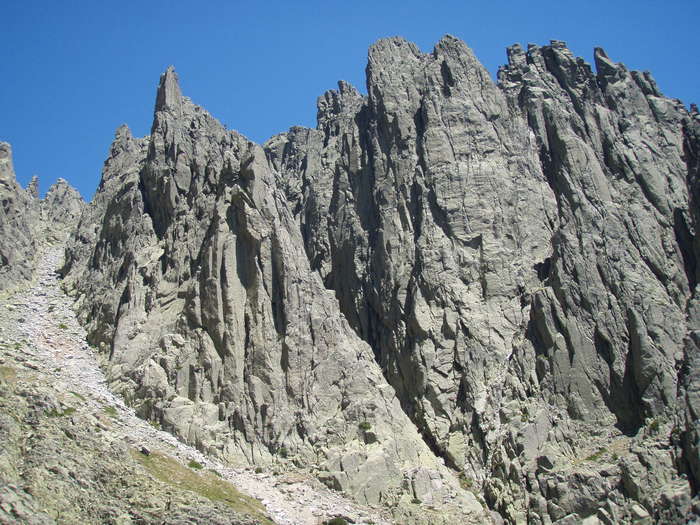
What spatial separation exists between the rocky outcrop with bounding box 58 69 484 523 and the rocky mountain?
8.9 inches

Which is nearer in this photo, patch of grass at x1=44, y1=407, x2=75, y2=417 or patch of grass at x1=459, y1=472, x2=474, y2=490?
patch of grass at x1=44, y1=407, x2=75, y2=417

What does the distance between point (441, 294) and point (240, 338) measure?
2198 centimetres

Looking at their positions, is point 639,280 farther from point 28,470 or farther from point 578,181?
point 28,470

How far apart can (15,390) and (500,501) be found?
133 feet

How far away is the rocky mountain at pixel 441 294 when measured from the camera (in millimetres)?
65938

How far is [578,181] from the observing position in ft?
279

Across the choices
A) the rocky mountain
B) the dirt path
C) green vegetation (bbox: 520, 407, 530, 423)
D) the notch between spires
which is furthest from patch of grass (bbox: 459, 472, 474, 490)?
the notch between spires

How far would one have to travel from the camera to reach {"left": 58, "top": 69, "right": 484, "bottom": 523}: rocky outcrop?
222 ft

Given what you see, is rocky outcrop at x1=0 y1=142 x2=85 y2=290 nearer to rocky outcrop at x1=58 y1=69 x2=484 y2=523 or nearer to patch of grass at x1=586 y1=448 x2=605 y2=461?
rocky outcrop at x1=58 y1=69 x2=484 y2=523

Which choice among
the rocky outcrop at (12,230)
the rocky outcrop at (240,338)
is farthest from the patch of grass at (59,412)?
the rocky outcrop at (12,230)

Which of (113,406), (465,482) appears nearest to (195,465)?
(113,406)

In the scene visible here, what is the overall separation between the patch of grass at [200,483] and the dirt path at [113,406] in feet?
4.99

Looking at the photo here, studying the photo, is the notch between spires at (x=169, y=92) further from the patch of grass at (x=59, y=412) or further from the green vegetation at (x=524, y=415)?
the green vegetation at (x=524, y=415)

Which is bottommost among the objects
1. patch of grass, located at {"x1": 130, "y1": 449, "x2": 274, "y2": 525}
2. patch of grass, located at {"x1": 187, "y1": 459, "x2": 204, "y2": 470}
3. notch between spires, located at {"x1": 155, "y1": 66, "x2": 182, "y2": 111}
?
patch of grass, located at {"x1": 130, "y1": 449, "x2": 274, "y2": 525}
